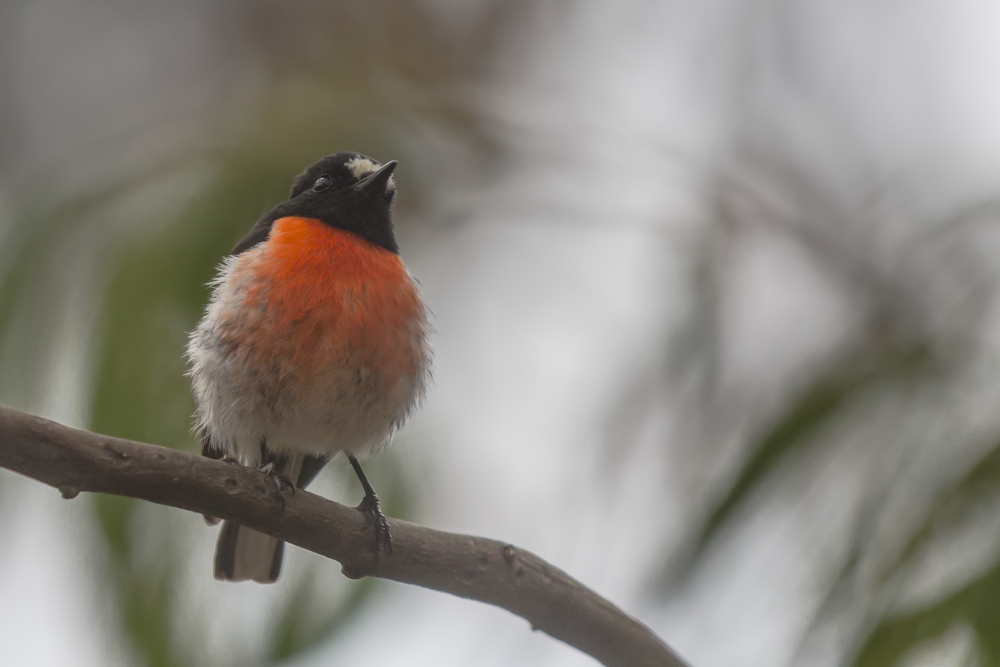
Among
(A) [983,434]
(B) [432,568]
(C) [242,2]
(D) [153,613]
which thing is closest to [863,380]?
(A) [983,434]

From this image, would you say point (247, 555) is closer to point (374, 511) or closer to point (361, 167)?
point (374, 511)

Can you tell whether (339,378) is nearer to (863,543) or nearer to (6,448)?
(6,448)

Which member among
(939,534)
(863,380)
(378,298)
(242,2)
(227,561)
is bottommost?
(227,561)

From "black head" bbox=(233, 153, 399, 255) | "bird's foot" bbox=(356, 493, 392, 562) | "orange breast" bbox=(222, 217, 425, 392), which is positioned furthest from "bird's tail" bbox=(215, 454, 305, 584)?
"black head" bbox=(233, 153, 399, 255)

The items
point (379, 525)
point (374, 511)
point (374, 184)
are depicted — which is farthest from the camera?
point (374, 184)

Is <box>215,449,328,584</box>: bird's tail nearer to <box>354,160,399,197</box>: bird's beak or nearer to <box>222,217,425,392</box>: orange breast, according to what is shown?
<box>222,217,425,392</box>: orange breast

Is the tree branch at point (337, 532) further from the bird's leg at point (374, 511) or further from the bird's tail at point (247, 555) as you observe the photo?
the bird's tail at point (247, 555)

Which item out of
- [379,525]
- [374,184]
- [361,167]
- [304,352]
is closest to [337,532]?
[379,525]
